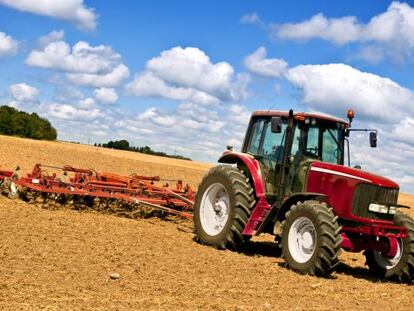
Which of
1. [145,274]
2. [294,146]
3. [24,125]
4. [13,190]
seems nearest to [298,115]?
[294,146]

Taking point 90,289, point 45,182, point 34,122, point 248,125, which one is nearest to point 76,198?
point 45,182

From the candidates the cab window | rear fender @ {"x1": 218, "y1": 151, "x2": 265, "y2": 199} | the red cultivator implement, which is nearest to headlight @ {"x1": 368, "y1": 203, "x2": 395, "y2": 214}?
rear fender @ {"x1": 218, "y1": 151, "x2": 265, "y2": 199}

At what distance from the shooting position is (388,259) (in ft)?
32.3

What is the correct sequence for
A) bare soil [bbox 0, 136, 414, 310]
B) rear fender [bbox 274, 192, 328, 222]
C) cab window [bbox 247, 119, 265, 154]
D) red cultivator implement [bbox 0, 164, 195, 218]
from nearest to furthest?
bare soil [bbox 0, 136, 414, 310]
rear fender [bbox 274, 192, 328, 222]
cab window [bbox 247, 119, 265, 154]
red cultivator implement [bbox 0, 164, 195, 218]

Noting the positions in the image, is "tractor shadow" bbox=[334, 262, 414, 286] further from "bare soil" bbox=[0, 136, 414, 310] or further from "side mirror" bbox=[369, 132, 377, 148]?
"side mirror" bbox=[369, 132, 377, 148]

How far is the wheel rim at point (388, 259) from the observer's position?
9659 mm

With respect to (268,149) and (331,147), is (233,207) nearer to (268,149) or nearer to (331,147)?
(268,149)

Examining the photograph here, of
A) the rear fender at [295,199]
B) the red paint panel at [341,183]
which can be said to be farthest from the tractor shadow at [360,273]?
the rear fender at [295,199]

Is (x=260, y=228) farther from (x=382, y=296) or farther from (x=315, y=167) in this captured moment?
(x=382, y=296)

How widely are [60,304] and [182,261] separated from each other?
3353 mm

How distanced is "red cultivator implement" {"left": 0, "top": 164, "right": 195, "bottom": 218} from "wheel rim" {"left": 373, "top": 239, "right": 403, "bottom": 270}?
4184 mm

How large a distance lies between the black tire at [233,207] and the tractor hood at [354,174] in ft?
4.58

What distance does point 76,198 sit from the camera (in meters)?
13.7

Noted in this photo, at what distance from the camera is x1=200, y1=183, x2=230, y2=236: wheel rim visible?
11.2 metres
